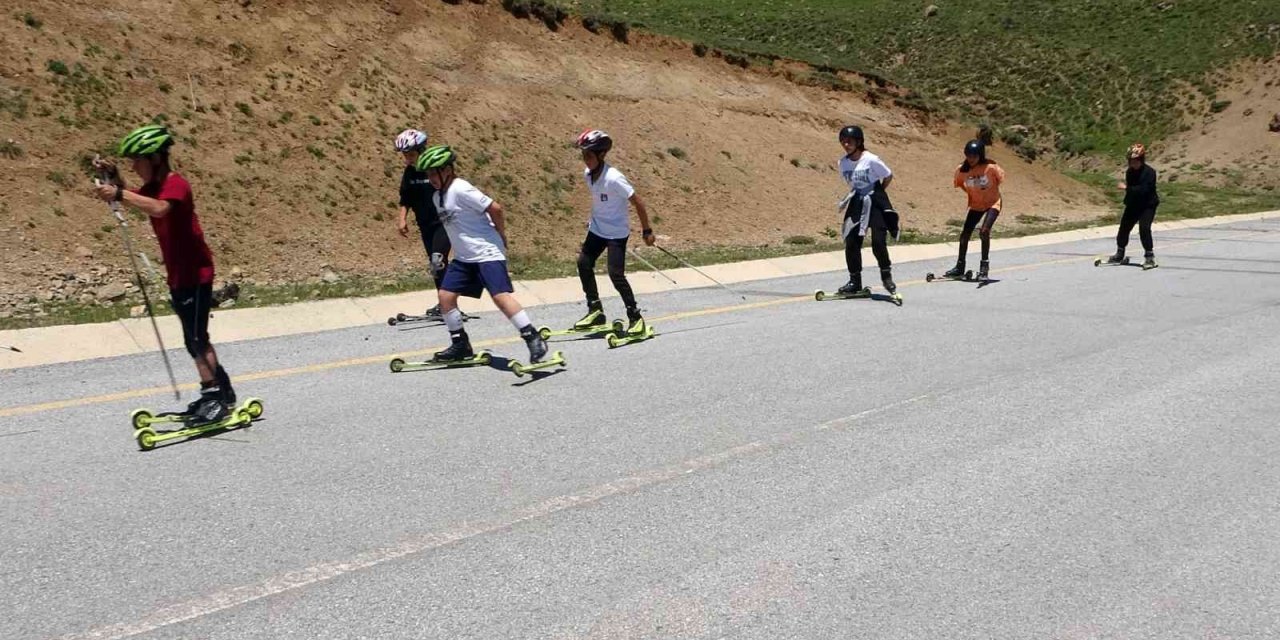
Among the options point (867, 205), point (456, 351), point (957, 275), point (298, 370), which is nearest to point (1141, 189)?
point (957, 275)

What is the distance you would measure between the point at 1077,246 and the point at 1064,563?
1772 centimetres

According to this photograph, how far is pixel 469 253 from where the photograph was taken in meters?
7.93

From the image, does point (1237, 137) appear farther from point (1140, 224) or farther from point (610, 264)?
point (610, 264)

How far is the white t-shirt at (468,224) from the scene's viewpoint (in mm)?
7742

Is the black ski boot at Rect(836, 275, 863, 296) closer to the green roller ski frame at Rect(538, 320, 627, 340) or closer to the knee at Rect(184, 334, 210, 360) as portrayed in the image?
the green roller ski frame at Rect(538, 320, 627, 340)

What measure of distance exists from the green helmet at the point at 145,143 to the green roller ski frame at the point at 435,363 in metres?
2.56

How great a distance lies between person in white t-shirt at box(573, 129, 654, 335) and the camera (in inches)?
356

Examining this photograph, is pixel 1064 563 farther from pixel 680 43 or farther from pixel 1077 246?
pixel 680 43

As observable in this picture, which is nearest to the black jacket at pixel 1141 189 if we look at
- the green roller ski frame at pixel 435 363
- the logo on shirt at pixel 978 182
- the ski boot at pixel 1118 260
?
the ski boot at pixel 1118 260

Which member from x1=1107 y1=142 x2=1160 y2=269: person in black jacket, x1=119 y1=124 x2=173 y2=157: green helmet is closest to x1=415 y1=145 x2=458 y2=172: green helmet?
x1=119 y1=124 x2=173 y2=157: green helmet

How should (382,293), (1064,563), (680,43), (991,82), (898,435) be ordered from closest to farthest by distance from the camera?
(1064,563)
(898,435)
(382,293)
(680,43)
(991,82)

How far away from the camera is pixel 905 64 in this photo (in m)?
58.5

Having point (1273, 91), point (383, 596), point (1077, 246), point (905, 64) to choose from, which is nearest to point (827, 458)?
point (383, 596)

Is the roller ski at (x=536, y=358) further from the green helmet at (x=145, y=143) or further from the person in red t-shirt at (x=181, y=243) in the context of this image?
the green helmet at (x=145, y=143)
